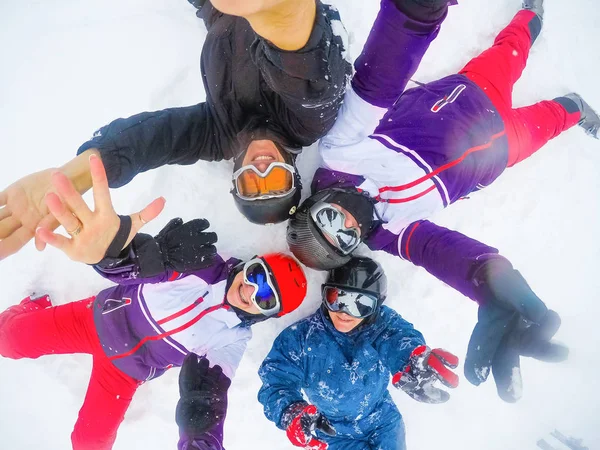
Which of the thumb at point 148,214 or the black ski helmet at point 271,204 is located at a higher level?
the thumb at point 148,214

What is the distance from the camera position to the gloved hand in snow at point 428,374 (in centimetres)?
236

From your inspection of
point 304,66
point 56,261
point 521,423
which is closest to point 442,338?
point 521,423

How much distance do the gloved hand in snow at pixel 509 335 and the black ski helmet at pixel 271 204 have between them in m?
1.15

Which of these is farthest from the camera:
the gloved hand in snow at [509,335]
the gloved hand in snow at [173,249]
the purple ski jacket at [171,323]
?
the purple ski jacket at [171,323]

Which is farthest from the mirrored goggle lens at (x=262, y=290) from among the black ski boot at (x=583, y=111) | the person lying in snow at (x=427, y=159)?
the black ski boot at (x=583, y=111)

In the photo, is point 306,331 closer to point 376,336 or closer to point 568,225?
point 376,336

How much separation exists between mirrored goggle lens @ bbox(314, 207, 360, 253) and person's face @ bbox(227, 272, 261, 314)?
2.16 ft

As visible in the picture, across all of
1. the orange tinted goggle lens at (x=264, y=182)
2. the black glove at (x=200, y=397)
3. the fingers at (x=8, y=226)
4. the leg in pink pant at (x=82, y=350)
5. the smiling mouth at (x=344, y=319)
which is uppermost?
the fingers at (x=8, y=226)

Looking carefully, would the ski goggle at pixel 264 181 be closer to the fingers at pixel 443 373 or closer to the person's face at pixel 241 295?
the person's face at pixel 241 295

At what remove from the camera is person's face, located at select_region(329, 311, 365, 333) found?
280cm

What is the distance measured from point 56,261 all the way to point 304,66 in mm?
2804

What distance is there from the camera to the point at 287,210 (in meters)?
2.38

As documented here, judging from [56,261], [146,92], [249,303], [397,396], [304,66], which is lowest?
[397,396]

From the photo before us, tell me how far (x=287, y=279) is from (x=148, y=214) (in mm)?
1333
